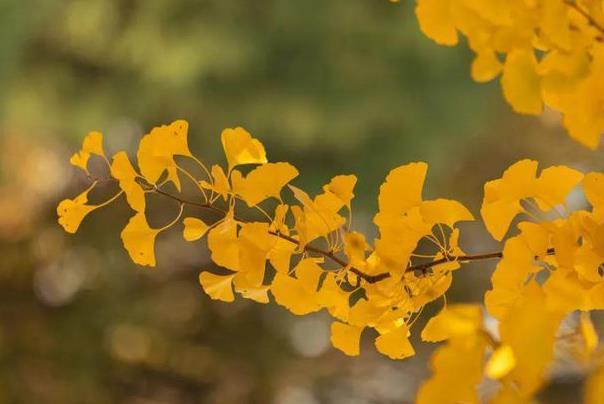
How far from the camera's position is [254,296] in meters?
0.38

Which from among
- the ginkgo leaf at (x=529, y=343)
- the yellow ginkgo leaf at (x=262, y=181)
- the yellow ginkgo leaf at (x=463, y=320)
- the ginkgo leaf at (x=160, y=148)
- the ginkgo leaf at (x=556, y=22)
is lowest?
the yellow ginkgo leaf at (x=262, y=181)

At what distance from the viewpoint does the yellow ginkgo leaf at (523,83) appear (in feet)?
1.04

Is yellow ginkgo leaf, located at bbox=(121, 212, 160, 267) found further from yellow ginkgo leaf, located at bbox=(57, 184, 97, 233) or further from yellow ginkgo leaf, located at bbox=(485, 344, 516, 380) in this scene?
yellow ginkgo leaf, located at bbox=(485, 344, 516, 380)

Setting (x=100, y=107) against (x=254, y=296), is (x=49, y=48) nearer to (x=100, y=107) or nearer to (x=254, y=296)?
(x=100, y=107)

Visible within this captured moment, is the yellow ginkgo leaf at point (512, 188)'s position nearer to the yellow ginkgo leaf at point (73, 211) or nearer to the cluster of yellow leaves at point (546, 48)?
the cluster of yellow leaves at point (546, 48)

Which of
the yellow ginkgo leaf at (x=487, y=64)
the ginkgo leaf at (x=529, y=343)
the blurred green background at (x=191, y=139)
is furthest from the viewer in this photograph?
the blurred green background at (x=191, y=139)

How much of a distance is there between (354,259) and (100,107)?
8.67 ft

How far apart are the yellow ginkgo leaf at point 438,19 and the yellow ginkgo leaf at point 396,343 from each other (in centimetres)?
9

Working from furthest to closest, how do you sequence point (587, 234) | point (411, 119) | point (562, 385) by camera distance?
1. point (562, 385)
2. point (411, 119)
3. point (587, 234)

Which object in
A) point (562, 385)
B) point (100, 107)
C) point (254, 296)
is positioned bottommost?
point (562, 385)

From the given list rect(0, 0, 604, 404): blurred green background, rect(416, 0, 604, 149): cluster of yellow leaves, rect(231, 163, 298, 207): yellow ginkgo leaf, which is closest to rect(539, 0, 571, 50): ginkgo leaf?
rect(416, 0, 604, 149): cluster of yellow leaves

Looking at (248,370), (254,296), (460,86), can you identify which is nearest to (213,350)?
(248,370)

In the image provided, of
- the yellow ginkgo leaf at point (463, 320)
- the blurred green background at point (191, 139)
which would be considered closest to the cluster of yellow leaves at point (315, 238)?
the yellow ginkgo leaf at point (463, 320)

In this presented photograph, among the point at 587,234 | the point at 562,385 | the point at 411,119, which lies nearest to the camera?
the point at 587,234
